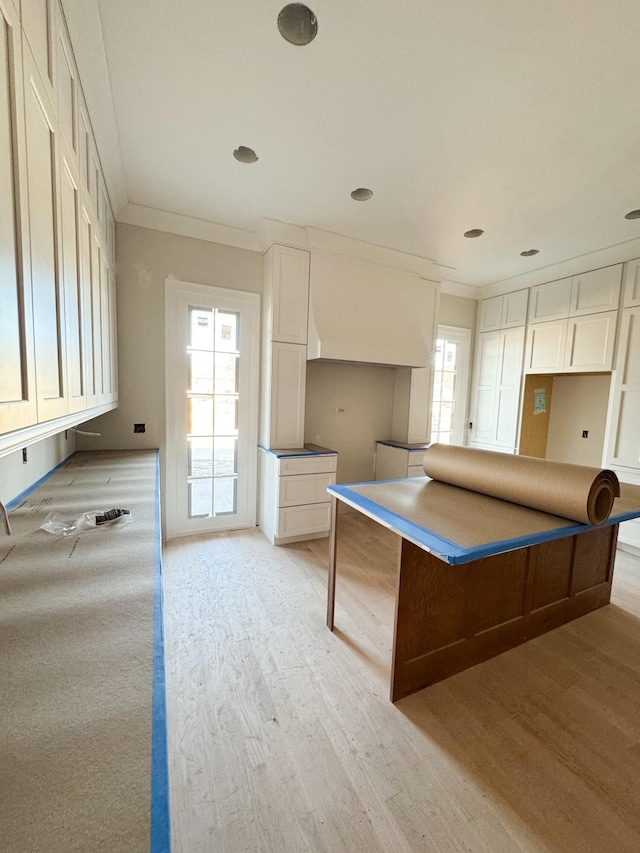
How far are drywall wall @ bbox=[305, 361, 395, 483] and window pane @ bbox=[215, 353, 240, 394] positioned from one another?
2.71ft

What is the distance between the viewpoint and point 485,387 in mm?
4539

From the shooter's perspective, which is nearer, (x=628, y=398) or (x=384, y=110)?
(x=384, y=110)

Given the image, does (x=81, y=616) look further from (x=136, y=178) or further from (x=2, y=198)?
(x=136, y=178)

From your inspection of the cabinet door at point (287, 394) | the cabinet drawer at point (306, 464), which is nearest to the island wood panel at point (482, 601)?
the cabinet drawer at point (306, 464)

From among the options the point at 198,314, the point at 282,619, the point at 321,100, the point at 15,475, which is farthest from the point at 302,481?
the point at 321,100

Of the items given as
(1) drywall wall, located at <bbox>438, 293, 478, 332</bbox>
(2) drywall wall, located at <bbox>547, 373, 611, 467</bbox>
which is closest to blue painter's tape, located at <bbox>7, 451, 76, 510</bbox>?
(1) drywall wall, located at <bbox>438, 293, 478, 332</bbox>

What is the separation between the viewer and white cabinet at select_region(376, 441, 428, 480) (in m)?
3.72

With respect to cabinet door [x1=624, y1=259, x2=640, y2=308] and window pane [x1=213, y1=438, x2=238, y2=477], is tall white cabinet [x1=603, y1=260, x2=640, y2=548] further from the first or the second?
window pane [x1=213, y1=438, x2=238, y2=477]

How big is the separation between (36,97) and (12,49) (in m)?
0.18

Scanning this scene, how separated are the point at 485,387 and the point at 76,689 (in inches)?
191

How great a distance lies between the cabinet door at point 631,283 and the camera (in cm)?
312

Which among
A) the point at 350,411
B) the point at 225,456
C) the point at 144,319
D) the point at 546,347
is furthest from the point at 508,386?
the point at 144,319

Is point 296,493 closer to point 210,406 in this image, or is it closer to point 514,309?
point 210,406

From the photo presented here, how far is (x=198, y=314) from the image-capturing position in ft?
10.1
